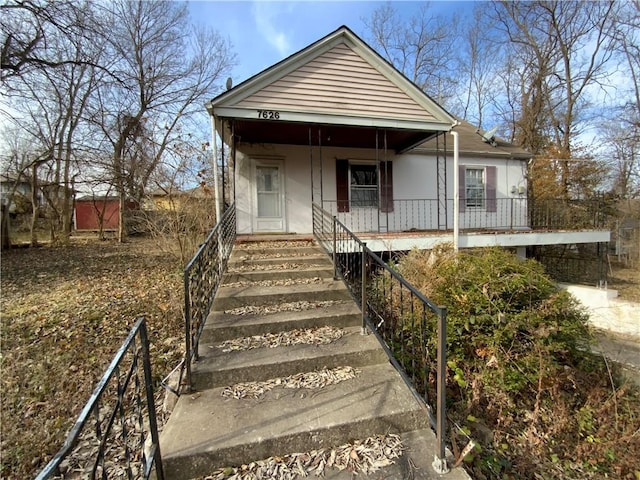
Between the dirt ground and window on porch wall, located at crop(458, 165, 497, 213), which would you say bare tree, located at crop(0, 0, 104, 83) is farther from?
window on porch wall, located at crop(458, 165, 497, 213)

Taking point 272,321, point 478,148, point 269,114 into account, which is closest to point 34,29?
point 269,114

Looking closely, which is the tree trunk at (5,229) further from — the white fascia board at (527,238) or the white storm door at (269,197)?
the white fascia board at (527,238)

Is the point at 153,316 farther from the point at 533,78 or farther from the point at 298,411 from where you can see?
the point at 533,78

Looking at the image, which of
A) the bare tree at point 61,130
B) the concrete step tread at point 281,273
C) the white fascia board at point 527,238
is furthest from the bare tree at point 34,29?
the white fascia board at point 527,238

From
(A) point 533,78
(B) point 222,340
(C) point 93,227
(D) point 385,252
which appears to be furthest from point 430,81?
(C) point 93,227

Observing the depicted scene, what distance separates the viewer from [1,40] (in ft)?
22.4

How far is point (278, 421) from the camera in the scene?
228 cm

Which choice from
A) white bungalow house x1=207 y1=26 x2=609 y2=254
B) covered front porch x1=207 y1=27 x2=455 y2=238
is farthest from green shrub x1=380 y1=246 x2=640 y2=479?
covered front porch x1=207 y1=27 x2=455 y2=238

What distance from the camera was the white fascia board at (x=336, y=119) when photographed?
575 cm

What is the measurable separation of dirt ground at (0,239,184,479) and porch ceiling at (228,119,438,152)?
12.9ft

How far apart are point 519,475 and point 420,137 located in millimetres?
7171

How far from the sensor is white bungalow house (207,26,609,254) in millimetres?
6340

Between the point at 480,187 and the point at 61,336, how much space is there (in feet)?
37.1

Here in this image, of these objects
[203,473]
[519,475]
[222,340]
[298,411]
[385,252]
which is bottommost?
[519,475]
